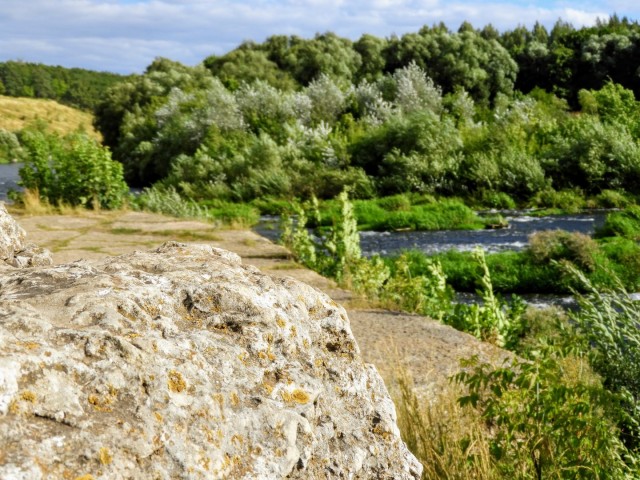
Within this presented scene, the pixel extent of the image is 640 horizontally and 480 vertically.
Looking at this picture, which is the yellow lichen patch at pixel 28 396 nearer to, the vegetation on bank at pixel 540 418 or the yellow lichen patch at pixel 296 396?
the yellow lichen patch at pixel 296 396

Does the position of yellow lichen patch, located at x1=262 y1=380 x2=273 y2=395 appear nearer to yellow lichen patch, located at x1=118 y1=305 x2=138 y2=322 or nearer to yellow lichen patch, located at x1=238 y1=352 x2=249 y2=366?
yellow lichen patch, located at x1=238 y1=352 x2=249 y2=366

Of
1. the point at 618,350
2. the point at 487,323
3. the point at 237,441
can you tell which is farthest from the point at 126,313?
the point at 487,323

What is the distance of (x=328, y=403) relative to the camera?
1.92 meters

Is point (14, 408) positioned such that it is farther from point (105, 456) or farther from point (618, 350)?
point (618, 350)

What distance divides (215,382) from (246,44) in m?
41.8

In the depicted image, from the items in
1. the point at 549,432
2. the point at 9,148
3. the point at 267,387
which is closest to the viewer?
the point at 267,387

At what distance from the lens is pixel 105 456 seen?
1.41 m

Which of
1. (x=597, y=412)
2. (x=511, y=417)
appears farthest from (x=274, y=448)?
(x=597, y=412)

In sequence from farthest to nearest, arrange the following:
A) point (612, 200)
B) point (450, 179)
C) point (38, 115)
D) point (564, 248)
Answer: point (38, 115)
point (450, 179)
point (612, 200)
point (564, 248)

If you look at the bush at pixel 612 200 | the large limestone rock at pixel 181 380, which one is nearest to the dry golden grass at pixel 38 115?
the bush at pixel 612 200

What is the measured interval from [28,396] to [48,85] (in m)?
124

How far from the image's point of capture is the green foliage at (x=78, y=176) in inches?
547

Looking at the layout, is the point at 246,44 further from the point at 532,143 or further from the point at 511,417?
the point at 511,417

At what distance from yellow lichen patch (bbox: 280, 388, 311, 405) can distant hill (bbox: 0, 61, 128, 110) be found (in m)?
110
